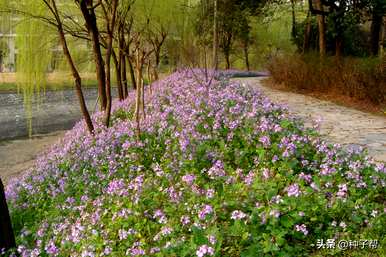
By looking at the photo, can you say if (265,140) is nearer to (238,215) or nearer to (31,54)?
(238,215)

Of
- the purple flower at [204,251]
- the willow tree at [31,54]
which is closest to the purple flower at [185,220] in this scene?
the purple flower at [204,251]

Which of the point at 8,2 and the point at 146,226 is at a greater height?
the point at 8,2

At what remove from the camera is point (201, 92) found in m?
8.34

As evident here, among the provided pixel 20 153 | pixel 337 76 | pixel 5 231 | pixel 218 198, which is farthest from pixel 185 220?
pixel 20 153

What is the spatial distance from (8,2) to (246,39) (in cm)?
2733

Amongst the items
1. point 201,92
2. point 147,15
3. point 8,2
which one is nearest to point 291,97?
point 147,15

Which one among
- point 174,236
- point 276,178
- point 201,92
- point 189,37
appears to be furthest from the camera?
point 189,37

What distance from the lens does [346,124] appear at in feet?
26.7

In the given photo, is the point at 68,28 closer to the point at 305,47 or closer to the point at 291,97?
the point at 291,97

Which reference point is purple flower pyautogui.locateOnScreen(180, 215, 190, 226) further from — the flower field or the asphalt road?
the asphalt road

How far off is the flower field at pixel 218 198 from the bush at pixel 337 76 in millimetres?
5451

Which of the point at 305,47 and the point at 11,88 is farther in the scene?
the point at 11,88

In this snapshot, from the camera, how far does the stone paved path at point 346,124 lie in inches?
247

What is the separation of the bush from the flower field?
5.45 m
